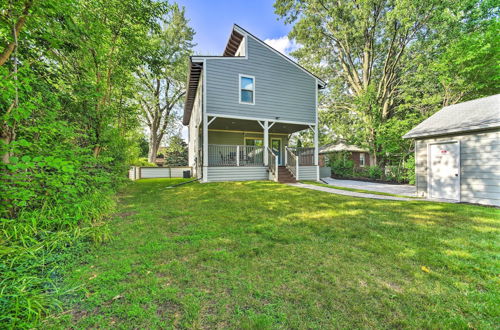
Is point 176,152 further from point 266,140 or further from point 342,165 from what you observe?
point 342,165

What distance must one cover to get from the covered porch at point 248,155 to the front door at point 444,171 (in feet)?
18.1

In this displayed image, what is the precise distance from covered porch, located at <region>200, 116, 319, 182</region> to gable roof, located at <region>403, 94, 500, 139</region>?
5501 millimetres

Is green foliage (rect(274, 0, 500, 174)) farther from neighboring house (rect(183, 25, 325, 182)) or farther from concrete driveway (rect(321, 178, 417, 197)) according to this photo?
neighboring house (rect(183, 25, 325, 182))

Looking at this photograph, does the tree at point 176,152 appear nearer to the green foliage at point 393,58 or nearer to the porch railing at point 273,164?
the porch railing at point 273,164

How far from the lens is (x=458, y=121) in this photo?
6.39 meters

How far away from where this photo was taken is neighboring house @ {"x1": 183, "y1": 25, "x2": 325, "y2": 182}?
33.3ft

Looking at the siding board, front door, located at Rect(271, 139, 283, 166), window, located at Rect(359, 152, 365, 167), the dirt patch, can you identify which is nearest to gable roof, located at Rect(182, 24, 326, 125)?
front door, located at Rect(271, 139, 283, 166)

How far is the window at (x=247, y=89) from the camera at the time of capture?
1077cm

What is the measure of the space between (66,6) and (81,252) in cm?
377

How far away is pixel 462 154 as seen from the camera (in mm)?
6180

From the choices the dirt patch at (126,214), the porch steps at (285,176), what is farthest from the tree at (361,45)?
the dirt patch at (126,214)

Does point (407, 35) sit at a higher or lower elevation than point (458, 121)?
higher

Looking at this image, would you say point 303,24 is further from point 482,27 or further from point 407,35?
point 482,27

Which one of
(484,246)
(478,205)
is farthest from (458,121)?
(484,246)
